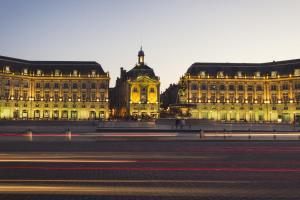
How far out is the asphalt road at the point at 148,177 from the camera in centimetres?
994

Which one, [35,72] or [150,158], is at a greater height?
[35,72]

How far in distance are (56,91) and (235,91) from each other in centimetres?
6279

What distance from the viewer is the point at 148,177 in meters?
12.8

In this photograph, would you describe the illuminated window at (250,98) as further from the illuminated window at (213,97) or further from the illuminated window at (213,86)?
the illuminated window at (213,86)

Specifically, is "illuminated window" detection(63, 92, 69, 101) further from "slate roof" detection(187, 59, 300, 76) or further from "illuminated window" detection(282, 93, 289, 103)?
"illuminated window" detection(282, 93, 289, 103)

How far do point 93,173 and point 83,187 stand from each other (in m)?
2.72

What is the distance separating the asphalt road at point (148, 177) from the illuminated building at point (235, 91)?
356 ft

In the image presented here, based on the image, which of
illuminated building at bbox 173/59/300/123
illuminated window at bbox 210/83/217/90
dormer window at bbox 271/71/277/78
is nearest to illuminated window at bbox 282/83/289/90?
illuminated building at bbox 173/59/300/123

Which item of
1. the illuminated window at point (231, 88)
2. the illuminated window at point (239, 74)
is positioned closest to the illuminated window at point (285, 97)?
the illuminated window at point (239, 74)

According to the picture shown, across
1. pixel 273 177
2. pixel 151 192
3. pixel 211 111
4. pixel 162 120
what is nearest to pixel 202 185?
pixel 151 192

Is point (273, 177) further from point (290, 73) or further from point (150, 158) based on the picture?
point (290, 73)

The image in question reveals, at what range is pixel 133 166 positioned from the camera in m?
15.5

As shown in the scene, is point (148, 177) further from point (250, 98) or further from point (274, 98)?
point (274, 98)

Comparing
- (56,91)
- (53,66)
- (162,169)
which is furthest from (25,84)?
(162,169)
